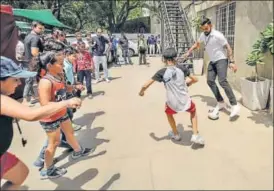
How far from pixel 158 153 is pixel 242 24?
3901 millimetres

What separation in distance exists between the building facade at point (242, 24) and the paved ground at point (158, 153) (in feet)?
3.51

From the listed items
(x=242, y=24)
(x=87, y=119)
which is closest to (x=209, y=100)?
(x=242, y=24)

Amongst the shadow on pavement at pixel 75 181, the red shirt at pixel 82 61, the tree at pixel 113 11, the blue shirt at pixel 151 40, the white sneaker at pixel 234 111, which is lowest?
the shadow on pavement at pixel 75 181

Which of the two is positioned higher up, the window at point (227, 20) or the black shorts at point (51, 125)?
the window at point (227, 20)

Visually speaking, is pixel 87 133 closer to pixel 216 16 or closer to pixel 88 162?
pixel 88 162

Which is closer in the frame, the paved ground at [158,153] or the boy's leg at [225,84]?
the paved ground at [158,153]

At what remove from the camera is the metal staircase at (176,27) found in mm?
11438

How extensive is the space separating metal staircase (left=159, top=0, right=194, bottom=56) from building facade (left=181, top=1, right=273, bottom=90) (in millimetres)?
2468

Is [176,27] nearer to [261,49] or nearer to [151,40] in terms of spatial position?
[151,40]

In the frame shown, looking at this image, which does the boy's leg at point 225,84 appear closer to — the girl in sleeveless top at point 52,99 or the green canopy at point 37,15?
the girl in sleeveless top at point 52,99

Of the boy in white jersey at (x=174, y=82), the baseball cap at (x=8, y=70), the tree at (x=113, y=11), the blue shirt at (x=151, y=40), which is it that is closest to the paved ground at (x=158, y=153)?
the boy in white jersey at (x=174, y=82)

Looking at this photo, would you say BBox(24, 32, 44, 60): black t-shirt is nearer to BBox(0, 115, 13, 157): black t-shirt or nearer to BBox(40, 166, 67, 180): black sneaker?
BBox(40, 166, 67, 180): black sneaker

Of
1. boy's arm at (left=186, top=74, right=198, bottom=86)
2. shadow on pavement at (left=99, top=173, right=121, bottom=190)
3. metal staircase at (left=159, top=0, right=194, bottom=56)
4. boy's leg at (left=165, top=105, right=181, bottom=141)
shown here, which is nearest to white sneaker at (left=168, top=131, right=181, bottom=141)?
boy's leg at (left=165, top=105, right=181, bottom=141)

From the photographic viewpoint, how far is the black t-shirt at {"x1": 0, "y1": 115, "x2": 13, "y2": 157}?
223 cm
